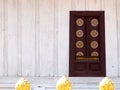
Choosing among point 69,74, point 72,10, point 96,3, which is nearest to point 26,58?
point 69,74

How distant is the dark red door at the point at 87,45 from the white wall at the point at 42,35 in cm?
17

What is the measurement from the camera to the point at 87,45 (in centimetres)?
921

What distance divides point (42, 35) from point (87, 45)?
1.28m

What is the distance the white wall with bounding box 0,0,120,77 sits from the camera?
9078 mm

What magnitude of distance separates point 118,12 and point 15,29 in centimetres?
287

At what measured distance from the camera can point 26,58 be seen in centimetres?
910

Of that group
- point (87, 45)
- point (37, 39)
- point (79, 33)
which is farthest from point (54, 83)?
point (79, 33)

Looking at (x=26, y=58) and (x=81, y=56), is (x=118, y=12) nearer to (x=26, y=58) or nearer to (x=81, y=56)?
(x=81, y=56)

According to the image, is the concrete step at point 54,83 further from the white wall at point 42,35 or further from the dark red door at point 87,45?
the white wall at point 42,35

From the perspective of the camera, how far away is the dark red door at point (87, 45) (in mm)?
9133

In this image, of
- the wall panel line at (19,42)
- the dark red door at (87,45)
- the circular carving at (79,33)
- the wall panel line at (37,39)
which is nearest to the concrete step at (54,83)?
the dark red door at (87,45)

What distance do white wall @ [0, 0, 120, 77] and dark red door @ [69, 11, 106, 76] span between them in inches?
6.6

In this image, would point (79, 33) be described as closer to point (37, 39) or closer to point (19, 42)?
point (37, 39)

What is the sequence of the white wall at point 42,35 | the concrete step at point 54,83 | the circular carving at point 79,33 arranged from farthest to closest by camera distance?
the circular carving at point 79,33 → the white wall at point 42,35 → the concrete step at point 54,83
